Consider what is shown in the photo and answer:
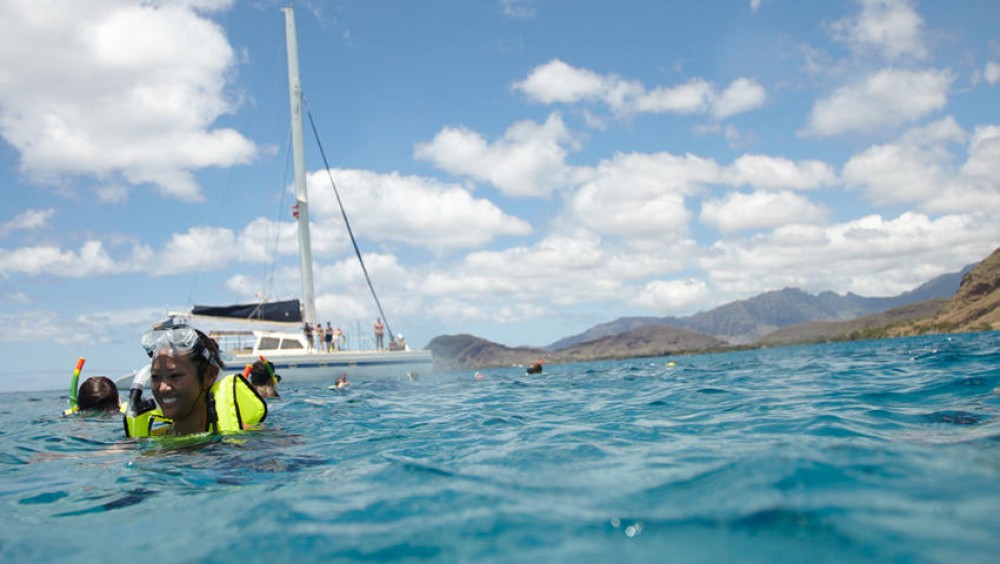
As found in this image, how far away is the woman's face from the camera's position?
Answer: 18.5ft

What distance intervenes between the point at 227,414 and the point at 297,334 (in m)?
25.7

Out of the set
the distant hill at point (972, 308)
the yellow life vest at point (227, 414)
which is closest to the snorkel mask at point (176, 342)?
the yellow life vest at point (227, 414)

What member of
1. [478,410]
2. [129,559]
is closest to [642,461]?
[129,559]

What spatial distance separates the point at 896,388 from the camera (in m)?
9.10

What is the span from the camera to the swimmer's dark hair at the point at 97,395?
10.1 metres

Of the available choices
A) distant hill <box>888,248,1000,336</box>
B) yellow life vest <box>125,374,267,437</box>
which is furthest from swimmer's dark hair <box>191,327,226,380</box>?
distant hill <box>888,248,1000,336</box>

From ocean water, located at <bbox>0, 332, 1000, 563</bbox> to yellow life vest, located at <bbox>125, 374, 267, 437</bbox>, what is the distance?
0.23 m

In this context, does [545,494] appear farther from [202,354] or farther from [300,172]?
[300,172]

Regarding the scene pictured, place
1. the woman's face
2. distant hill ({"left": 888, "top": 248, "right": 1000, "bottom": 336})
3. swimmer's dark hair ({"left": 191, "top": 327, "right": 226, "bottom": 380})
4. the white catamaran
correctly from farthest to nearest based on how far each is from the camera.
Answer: distant hill ({"left": 888, "top": 248, "right": 1000, "bottom": 336}) < the white catamaran < swimmer's dark hair ({"left": 191, "top": 327, "right": 226, "bottom": 380}) < the woman's face

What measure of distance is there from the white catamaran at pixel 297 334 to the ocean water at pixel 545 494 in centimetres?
2248

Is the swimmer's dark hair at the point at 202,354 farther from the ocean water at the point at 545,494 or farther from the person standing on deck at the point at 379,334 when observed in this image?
the person standing on deck at the point at 379,334

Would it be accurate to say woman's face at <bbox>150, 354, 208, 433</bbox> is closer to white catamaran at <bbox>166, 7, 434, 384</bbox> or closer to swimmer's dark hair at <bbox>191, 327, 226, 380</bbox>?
swimmer's dark hair at <bbox>191, 327, 226, 380</bbox>

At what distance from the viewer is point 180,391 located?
579cm

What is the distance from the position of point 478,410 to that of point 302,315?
23.2 meters
